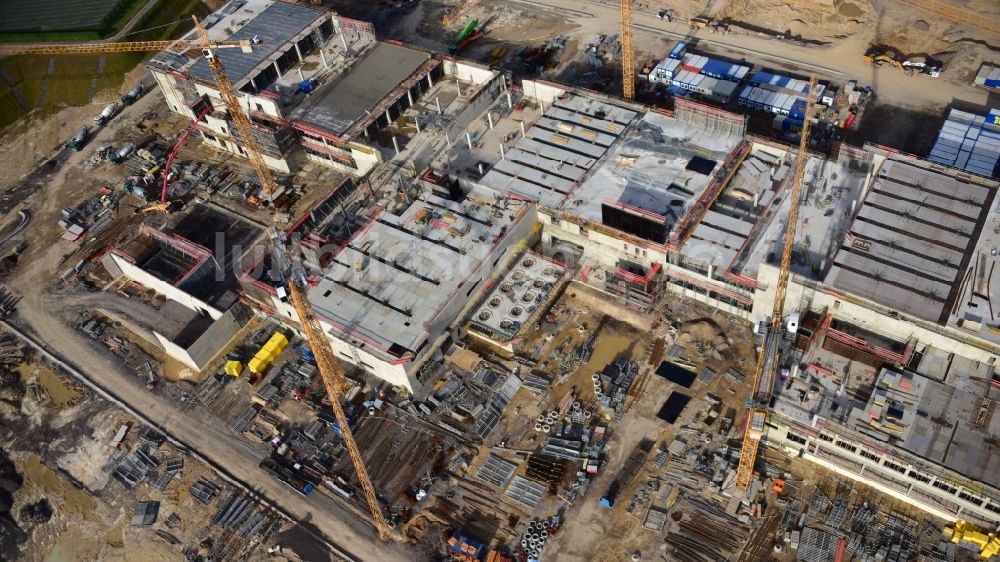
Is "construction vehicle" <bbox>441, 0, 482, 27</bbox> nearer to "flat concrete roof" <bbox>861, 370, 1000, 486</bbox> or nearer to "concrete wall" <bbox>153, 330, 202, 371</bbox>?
"concrete wall" <bbox>153, 330, 202, 371</bbox>

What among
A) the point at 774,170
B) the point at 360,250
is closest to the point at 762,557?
the point at 774,170

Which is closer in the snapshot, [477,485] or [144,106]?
[477,485]

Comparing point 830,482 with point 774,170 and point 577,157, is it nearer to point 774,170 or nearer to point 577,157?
point 774,170

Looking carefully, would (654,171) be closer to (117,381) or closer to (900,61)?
(900,61)

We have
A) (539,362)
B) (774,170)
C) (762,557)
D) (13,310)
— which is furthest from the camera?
(13,310)

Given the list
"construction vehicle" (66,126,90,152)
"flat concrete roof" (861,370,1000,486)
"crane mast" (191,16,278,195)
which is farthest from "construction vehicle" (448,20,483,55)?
"flat concrete roof" (861,370,1000,486)

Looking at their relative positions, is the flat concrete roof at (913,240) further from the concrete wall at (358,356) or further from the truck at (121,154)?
the truck at (121,154)

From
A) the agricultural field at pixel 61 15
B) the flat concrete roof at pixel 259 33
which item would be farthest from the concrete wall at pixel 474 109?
the agricultural field at pixel 61 15
